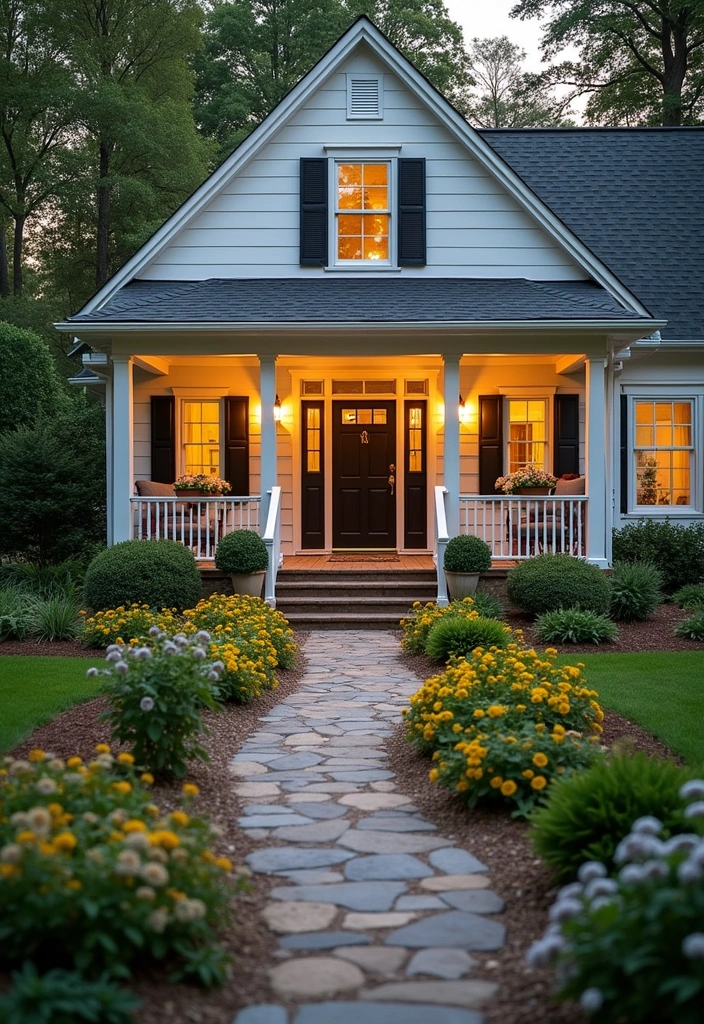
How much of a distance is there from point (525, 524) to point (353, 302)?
350 cm

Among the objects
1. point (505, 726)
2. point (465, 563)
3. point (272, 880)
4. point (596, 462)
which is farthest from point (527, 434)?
point (272, 880)

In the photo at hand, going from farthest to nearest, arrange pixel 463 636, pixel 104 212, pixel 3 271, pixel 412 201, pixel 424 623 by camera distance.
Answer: pixel 3 271 → pixel 104 212 → pixel 412 201 → pixel 424 623 → pixel 463 636

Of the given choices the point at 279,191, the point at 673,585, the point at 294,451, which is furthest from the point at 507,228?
the point at 673,585

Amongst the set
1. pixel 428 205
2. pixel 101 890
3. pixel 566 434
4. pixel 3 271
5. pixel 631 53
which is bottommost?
pixel 101 890

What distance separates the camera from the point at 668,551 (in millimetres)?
13852

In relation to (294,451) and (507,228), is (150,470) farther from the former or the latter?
(507,228)

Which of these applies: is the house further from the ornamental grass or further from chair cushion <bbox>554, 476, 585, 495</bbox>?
the ornamental grass

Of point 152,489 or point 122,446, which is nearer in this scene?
point 122,446

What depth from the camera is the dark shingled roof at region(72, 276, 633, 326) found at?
12.1m

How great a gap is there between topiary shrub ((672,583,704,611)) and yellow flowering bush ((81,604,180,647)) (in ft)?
20.0

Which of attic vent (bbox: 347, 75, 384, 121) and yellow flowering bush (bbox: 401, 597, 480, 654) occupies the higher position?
attic vent (bbox: 347, 75, 384, 121)

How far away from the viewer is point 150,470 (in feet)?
46.7

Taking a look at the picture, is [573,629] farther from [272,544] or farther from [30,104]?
[30,104]

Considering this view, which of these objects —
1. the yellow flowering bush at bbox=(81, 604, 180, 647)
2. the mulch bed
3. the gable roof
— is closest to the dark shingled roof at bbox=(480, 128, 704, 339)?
the gable roof
